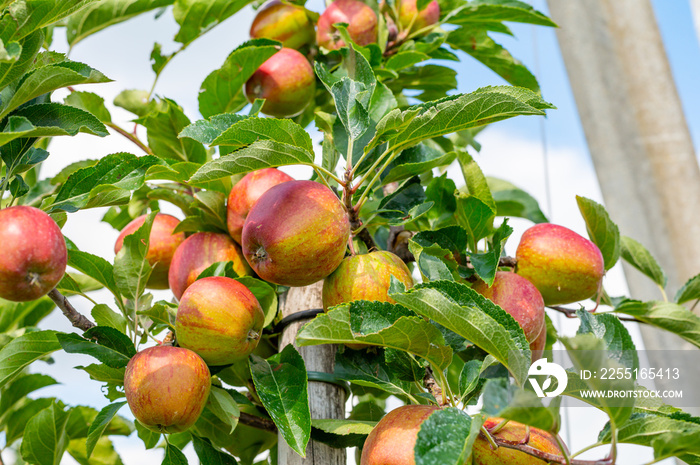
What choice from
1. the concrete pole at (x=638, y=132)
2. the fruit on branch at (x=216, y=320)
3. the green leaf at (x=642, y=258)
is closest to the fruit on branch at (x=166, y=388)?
the fruit on branch at (x=216, y=320)

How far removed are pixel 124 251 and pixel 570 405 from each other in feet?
1.64

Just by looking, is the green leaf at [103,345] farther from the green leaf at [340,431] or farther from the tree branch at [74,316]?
the green leaf at [340,431]

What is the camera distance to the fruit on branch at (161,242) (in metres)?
0.81

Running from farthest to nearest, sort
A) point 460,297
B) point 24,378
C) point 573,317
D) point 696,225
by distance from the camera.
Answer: point 696,225 → point 24,378 → point 573,317 → point 460,297

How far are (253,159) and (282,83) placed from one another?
35 cm

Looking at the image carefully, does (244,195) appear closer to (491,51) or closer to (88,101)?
(88,101)

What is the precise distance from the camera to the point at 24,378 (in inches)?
37.4

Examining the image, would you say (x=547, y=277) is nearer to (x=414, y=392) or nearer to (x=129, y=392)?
(x=414, y=392)

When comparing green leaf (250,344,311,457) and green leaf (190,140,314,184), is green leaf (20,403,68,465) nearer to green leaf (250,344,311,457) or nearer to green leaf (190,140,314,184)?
green leaf (250,344,311,457)

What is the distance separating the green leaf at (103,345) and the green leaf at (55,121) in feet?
0.64

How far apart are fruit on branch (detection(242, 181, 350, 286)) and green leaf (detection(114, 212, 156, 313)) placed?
14cm

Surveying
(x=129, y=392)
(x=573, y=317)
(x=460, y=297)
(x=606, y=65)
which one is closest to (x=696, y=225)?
(x=606, y=65)

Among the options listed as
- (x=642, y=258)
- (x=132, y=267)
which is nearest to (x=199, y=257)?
(x=132, y=267)

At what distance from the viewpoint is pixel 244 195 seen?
0.75m
